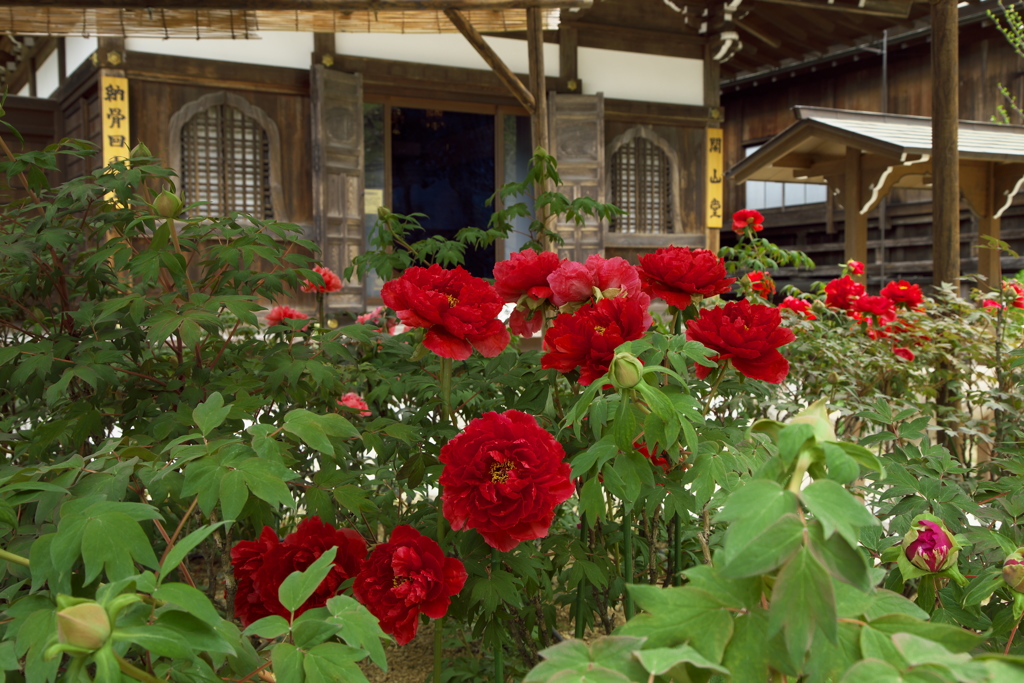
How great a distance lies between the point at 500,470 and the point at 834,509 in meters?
0.54

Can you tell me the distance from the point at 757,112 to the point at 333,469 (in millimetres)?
11972

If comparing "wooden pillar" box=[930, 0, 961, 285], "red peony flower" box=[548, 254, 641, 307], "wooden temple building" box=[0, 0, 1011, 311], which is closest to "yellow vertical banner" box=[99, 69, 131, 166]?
"wooden temple building" box=[0, 0, 1011, 311]

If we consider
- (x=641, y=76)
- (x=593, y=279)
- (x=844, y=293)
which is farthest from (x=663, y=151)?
(x=593, y=279)

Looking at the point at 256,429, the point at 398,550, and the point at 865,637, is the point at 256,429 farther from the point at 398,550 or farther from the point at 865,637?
the point at 865,637

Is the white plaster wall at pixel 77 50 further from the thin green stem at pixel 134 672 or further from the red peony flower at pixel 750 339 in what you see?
the thin green stem at pixel 134 672

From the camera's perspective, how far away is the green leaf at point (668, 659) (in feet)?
1.32

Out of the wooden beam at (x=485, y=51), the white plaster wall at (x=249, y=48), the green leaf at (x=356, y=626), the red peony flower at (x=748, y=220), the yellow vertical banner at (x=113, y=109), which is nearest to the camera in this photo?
the green leaf at (x=356, y=626)

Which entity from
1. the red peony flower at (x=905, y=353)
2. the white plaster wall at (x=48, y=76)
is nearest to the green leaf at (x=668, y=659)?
the red peony flower at (x=905, y=353)

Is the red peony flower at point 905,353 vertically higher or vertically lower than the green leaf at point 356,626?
higher

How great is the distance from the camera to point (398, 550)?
92 cm

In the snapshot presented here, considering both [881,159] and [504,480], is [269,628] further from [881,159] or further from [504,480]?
[881,159]

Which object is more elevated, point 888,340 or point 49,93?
point 49,93

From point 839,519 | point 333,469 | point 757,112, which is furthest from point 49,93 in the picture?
point 757,112

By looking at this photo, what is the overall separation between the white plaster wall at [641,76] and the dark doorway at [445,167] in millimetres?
1687
